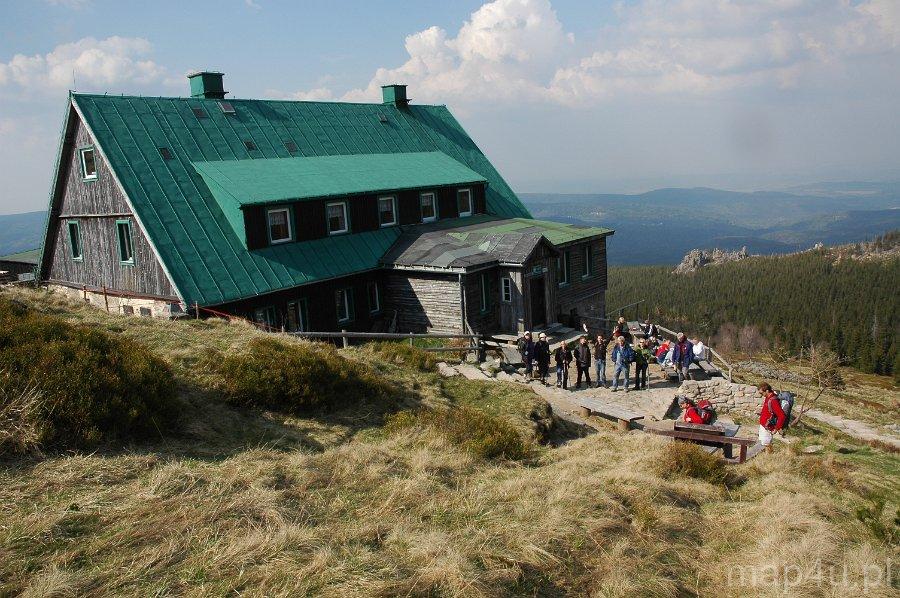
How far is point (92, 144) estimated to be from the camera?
24281 mm

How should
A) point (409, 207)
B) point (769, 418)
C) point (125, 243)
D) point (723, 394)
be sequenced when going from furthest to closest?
point (409, 207), point (125, 243), point (723, 394), point (769, 418)

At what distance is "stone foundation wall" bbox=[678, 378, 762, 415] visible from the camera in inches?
887

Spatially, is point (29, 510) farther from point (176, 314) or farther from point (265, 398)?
point (176, 314)

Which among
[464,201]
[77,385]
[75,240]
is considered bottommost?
[77,385]

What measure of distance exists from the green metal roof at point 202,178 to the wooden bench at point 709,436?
14297 millimetres

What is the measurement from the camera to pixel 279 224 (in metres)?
25.1

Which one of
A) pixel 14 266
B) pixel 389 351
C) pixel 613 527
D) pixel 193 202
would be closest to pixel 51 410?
pixel 613 527

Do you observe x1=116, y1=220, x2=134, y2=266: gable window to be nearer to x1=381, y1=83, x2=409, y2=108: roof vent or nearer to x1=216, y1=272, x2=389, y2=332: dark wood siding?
x1=216, y1=272, x2=389, y2=332: dark wood siding

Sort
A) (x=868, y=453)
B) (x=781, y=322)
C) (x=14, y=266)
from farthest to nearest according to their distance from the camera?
1. (x=781, y=322)
2. (x=14, y=266)
3. (x=868, y=453)

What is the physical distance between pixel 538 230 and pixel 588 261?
5.38 m

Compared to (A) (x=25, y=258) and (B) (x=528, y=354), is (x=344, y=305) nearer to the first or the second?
(B) (x=528, y=354)

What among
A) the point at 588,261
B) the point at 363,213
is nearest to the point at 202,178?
the point at 363,213

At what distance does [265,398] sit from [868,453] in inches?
693

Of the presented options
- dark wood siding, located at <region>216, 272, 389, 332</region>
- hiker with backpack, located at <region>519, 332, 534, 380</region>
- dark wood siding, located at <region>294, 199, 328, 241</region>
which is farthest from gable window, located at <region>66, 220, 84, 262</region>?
hiker with backpack, located at <region>519, 332, 534, 380</region>
